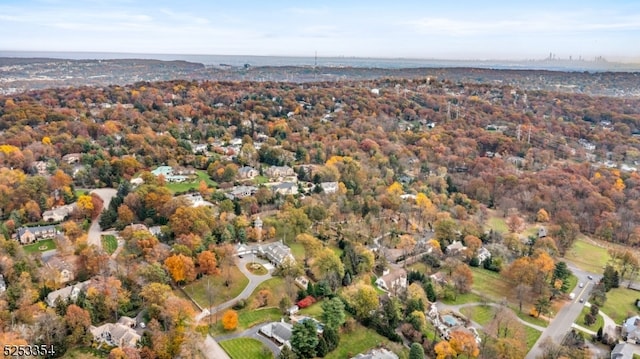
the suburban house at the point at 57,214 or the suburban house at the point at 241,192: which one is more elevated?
the suburban house at the point at 241,192

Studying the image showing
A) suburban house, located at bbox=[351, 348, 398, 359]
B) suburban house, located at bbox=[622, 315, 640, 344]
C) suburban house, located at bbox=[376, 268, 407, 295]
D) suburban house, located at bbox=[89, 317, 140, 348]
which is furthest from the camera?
suburban house, located at bbox=[376, 268, 407, 295]

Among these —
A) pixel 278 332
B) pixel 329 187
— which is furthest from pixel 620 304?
pixel 329 187

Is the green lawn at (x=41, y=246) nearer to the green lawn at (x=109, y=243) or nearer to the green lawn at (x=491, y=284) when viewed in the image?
the green lawn at (x=109, y=243)

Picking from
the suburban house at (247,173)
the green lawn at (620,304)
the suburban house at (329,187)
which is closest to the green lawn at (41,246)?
the suburban house at (247,173)

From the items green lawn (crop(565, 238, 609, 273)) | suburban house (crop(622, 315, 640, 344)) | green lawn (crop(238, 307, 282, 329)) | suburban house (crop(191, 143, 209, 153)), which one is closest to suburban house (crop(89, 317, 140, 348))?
green lawn (crop(238, 307, 282, 329))

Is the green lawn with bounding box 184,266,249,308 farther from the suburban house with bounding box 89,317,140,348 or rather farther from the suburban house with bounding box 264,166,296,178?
the suburban house with bounding box 264,166,296,178

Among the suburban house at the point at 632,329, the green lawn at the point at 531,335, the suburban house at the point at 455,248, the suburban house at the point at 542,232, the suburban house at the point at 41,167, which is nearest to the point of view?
the green lawn at the point at 531,335
